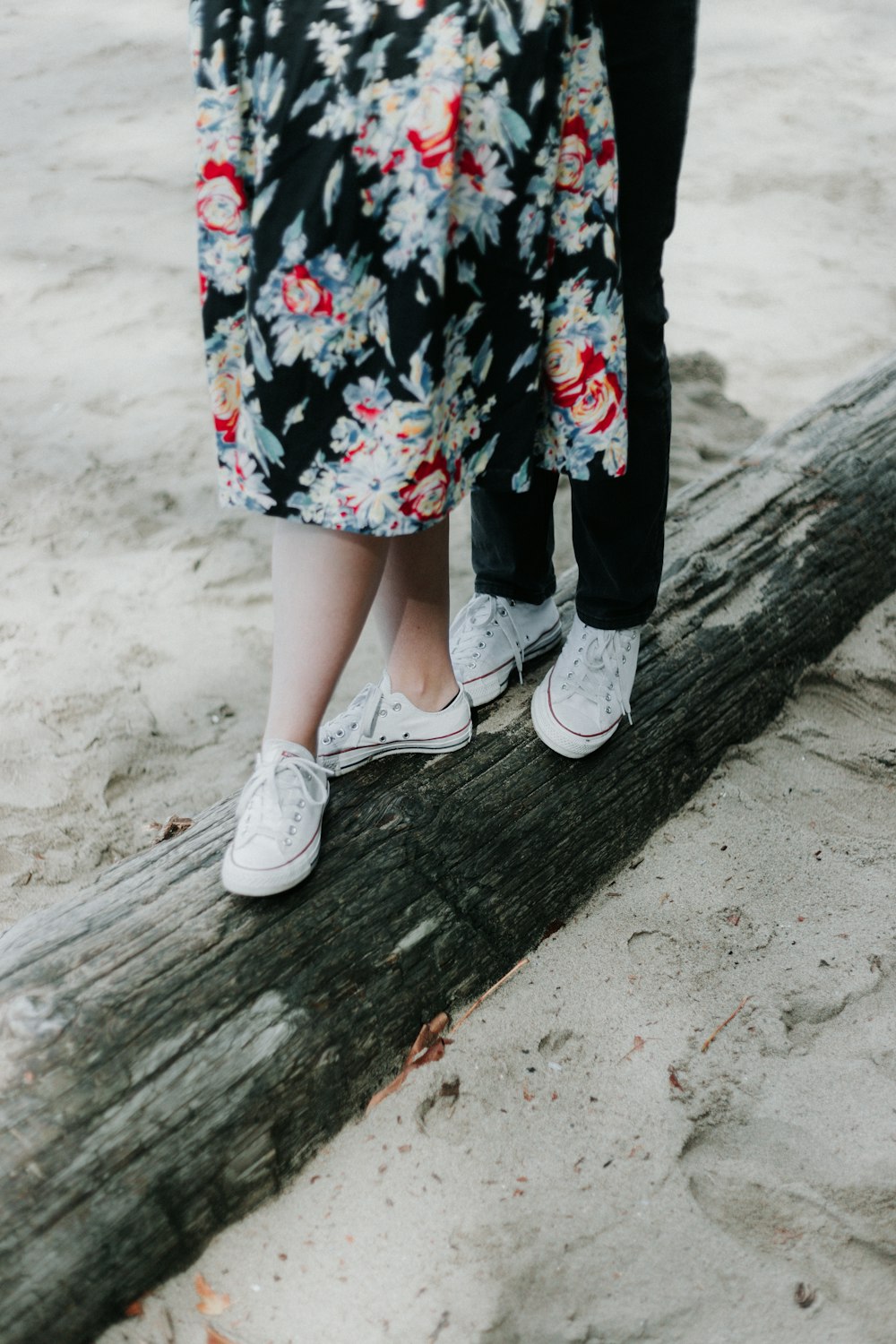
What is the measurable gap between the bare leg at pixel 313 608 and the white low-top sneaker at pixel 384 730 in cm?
13

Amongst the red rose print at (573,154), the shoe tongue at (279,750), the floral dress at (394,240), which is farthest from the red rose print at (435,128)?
the shoe tongue at (279,750)

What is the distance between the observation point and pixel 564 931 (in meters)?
1.60

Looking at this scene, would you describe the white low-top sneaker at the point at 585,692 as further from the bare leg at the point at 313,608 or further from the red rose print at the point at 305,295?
the red rose print at the point at 305,295

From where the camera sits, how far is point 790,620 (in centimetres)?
200

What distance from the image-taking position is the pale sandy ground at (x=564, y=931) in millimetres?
1195

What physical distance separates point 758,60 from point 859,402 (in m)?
4.29

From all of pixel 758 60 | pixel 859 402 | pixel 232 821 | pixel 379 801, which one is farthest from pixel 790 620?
pixel 758 60

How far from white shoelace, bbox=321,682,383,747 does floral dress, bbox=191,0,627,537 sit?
362 mm

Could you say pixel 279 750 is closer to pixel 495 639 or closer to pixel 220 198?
pixel 495 639

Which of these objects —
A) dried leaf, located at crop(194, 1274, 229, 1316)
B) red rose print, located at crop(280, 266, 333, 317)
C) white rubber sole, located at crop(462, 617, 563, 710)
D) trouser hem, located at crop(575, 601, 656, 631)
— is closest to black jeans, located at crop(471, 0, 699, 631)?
trouser hem, located at crop(575, 601, 656, 631)

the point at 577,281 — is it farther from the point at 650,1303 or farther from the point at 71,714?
the point at 71,714

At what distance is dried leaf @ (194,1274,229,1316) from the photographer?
46.4 inches

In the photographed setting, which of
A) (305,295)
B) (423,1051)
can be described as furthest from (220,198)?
(423,1051)

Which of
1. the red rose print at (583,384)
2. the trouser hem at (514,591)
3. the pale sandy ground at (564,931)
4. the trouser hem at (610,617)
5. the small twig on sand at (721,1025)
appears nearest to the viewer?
the pale sandy ground at (564,931)
